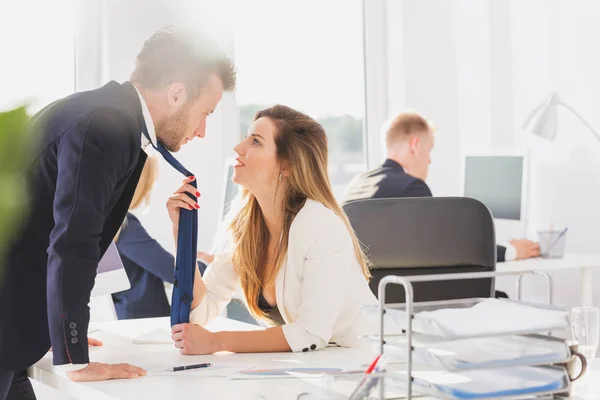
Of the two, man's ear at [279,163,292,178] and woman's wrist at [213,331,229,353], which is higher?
man's ear at [279,163,292,178]

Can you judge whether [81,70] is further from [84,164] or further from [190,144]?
[84,164]

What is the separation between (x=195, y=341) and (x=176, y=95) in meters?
0.54

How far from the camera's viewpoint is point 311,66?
5508 millimetres

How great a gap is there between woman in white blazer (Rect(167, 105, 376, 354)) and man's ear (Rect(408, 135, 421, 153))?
2.03 m

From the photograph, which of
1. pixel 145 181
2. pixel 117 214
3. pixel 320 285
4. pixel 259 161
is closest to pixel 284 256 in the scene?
pixel 320 285

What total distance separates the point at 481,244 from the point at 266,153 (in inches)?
35.9

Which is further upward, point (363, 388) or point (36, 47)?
point (36, 47)

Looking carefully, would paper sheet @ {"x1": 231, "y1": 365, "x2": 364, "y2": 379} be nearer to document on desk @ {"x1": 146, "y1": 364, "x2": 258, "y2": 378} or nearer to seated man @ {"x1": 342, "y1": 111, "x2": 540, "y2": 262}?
document on desk @ {"x1": 146, "y1": 364, "x2": 258, "y2": 378}

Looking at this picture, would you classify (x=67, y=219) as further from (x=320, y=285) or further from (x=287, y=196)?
(x=287, y=196)

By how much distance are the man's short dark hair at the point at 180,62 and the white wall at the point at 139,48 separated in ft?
8.92

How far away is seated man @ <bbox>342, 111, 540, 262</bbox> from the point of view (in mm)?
3752

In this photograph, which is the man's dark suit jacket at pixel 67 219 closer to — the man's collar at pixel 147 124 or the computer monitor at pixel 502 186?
the man's collar at pixel 147 124

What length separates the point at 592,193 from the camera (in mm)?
4484

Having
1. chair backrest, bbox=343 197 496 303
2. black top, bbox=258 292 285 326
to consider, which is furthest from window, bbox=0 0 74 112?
black top, bbox=258 292 285 326
